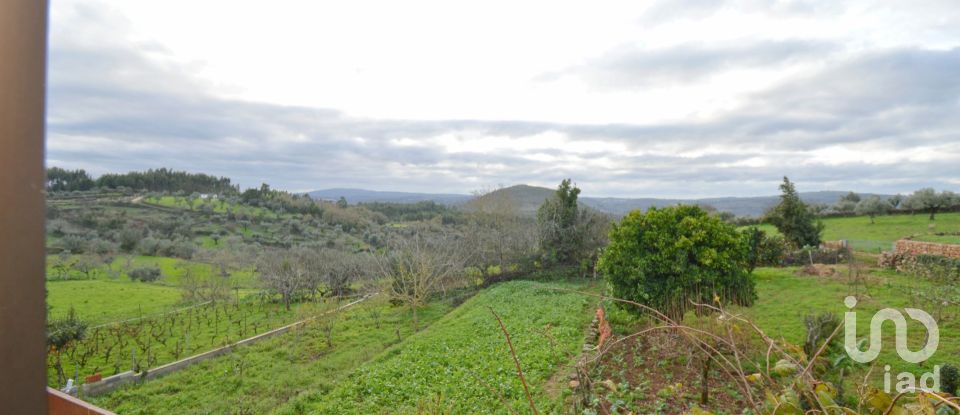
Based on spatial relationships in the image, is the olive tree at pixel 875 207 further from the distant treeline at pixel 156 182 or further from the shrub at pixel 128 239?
the distant treeline at pixel 156 182

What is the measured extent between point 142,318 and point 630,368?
13897 millimetres

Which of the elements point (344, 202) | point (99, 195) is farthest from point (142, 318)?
point (344, 202)

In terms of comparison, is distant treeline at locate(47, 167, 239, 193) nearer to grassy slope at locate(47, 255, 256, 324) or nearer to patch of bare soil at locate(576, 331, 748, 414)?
grassy slope at locate(47, 255, 256, 324)

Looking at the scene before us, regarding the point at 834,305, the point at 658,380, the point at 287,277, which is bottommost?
the point at 287,277

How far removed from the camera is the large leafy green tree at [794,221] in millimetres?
16234

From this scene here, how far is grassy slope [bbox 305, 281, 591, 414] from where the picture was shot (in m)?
5.98

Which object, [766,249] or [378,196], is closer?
[766,249]

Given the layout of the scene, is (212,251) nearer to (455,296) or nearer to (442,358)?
(455,296)

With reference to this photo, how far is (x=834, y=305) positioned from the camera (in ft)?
29.1

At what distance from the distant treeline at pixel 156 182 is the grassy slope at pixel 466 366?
2975 centimetres

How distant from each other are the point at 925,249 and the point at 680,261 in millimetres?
11249

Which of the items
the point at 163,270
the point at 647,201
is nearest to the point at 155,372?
the point at 163,270

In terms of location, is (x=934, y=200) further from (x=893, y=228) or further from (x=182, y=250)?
(x=182, y=250)

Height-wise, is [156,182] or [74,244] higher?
[156,182]
